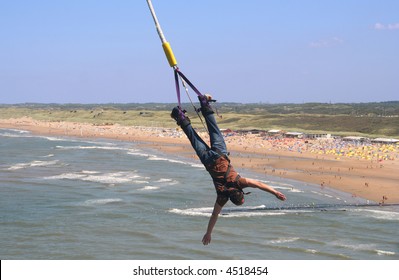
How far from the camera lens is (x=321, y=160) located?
3878 cm

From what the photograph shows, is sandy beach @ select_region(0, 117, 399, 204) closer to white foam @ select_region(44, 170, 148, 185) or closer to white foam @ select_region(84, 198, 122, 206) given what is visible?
white foam @ select_region(44, 170, 148, 185)

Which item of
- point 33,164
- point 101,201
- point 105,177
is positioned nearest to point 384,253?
point 101,201

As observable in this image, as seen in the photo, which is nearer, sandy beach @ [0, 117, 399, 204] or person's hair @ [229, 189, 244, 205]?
person's hair @ [229, 189, 244, 205]

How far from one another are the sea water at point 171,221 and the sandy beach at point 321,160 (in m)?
2.01

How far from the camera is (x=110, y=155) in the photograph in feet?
141

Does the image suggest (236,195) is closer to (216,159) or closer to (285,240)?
(216,159)

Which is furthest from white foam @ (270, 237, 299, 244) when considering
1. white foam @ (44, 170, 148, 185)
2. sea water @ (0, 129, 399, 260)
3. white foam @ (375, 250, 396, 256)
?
white foam @ (44, 170, 148, 185)

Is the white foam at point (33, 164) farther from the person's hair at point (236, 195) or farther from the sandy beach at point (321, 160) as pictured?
the person's hair at point (236, 195)

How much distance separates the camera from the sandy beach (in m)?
27.9

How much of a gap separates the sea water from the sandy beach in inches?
79.2

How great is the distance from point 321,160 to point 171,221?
21.7 metres
